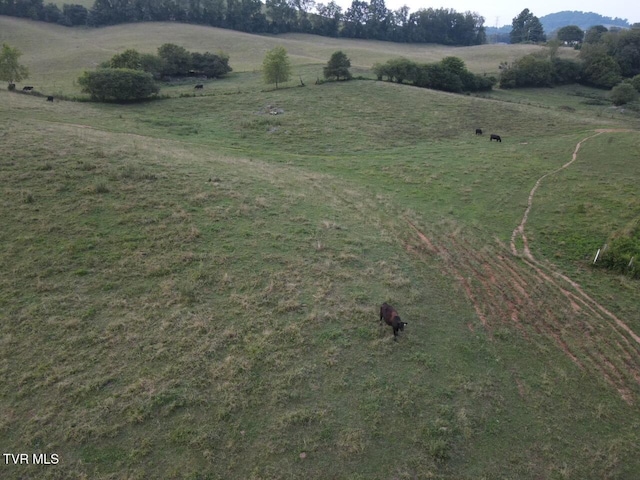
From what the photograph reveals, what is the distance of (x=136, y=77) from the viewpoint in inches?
1882

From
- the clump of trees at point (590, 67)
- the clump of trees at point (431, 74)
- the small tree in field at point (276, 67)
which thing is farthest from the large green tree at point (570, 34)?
the small tree in field at point (276, 67)

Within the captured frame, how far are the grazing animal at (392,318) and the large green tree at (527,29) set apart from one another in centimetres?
15060

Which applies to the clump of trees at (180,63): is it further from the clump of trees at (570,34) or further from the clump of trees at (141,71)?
the clump of trees at (570,34)

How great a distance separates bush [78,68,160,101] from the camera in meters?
45.9

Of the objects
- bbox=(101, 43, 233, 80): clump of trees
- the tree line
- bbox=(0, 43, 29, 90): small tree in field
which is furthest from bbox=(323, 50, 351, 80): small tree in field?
the tree line

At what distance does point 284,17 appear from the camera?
11944cm

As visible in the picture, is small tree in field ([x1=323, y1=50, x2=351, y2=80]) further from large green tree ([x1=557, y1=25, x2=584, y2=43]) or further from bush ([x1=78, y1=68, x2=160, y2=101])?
large green tree ([x1=557, y1=25, x2=584, y2=43])

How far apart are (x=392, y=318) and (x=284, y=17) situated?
426 feet

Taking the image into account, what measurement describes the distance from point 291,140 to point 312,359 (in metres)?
30.9

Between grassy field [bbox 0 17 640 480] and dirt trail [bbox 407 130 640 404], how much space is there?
0.31 ft

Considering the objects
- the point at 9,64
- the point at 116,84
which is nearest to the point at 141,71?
the point at 116,84

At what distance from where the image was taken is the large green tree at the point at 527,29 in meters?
131

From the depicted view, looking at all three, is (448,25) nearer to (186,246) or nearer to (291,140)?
(291,140)

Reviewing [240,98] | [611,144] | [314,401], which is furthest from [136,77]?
[611,144]
